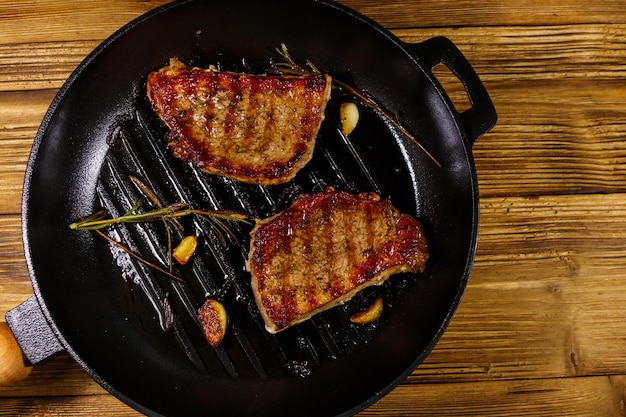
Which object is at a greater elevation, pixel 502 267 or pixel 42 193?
pixel 42 193

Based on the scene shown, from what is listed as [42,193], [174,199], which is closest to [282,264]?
[174,199]

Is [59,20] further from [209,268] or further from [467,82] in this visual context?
[467,82]

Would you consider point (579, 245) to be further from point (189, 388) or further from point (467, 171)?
point (189, 388)

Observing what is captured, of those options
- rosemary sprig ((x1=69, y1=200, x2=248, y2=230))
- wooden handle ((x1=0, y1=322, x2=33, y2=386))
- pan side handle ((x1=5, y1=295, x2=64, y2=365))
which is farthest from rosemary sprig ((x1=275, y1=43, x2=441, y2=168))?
wooden handle ((x1=0, y1=322, x2=33, y2=386))

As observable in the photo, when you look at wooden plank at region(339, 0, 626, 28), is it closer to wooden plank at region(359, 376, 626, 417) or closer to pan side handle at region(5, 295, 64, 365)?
wooden plank at region(359, 376, 626, 417)

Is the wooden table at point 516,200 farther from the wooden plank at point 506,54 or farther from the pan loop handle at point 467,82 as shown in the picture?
the pan loop handle at point 467,82

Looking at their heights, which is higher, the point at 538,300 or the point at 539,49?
the point at 539,49

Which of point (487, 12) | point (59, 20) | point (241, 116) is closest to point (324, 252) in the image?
point (241, 116)
